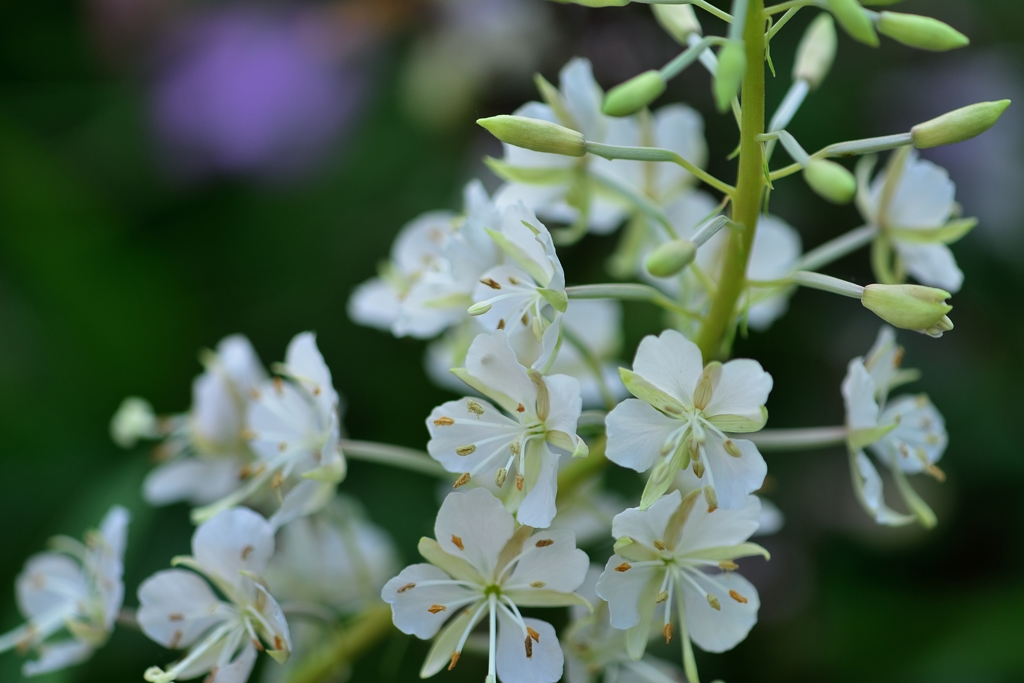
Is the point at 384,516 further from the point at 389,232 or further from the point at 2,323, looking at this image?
the point at 2,323

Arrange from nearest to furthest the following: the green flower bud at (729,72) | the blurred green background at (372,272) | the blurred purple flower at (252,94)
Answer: the green flower bud at (729,72) < the blurred green background at (372,272) < the blurred purple flower at (252,94)

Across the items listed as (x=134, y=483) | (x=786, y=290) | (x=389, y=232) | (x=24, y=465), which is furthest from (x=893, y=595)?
(x=24, y=465)

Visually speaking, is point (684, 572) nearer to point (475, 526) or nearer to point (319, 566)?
point (475, 526)

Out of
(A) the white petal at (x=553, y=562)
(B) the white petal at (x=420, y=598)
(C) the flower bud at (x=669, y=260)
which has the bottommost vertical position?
(B) the white petal at (x=420, y=598)

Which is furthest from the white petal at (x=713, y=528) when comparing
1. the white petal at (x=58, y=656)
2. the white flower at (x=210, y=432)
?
the white petal at (x=58, y=656)

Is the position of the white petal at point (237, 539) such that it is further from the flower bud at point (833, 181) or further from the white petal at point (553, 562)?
the flower bud at point (833, 181)

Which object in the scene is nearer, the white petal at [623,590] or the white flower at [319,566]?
the white petal at [623,590]

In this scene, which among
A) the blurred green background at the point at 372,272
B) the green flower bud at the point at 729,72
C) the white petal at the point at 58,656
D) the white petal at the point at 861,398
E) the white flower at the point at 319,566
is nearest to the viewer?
the green flower bud at the point at 729,72

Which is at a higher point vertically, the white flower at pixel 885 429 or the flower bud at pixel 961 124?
the flower bud at pixel 961 124

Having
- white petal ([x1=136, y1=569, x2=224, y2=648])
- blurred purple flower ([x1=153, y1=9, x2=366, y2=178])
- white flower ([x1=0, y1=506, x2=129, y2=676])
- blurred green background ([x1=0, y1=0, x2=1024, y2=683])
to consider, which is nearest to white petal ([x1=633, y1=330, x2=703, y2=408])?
white petal ([x1=136, y1=569, x2=224, y2=648])
